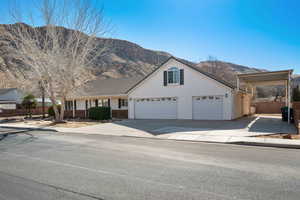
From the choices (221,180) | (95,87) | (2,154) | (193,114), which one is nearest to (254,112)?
(193,114)

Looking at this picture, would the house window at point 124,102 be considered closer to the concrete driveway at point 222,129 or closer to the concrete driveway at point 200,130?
the concrete driveway at point 222,129

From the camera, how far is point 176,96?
1927cm

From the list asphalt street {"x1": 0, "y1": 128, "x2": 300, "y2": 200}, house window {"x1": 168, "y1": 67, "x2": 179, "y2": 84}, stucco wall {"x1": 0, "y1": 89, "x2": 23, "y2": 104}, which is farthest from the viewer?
stucco wall {"x1": 0, "y1": 89, "x2": 23, "y2": 104}

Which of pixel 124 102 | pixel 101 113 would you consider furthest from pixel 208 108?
pixel 101 113

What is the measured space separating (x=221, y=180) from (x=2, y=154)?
24.5 ft

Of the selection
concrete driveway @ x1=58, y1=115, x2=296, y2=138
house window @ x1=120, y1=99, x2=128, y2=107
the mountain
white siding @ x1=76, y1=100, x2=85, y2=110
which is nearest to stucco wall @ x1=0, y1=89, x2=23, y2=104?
the mountain

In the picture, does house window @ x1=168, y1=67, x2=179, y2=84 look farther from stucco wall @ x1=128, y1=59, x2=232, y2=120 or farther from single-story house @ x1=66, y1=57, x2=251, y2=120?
stucco wall @ x1=128, y1=59, x2=232, y2=120

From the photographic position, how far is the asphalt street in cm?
384

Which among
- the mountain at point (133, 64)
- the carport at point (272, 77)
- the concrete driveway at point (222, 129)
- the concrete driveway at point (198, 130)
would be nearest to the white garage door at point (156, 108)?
the concrete driveway at point (222, 129)

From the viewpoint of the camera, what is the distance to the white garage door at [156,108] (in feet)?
64.3

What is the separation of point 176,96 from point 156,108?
101 inches

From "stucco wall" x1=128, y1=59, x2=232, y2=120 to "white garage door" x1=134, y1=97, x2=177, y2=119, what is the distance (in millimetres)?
439

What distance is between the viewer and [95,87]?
27.0 meters

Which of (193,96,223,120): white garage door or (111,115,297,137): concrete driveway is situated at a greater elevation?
(193,96,223,120): white garage door
